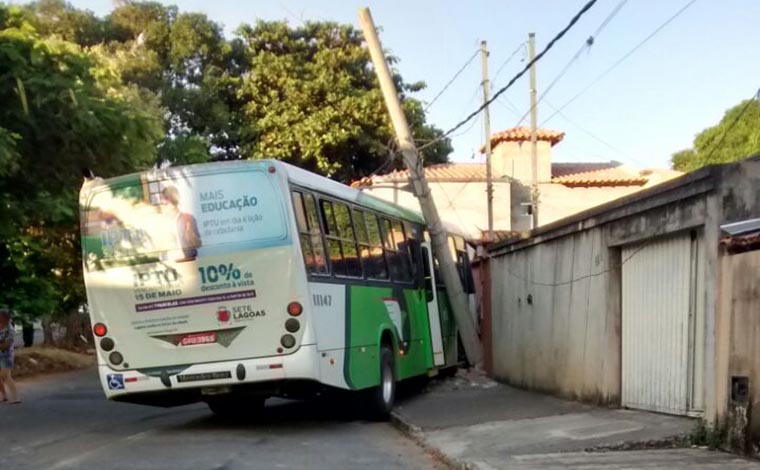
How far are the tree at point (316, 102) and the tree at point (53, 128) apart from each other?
46.8 ft

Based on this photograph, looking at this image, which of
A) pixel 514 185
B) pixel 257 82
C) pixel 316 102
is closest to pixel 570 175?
pixel 514 185

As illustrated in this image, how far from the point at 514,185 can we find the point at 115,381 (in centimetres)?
2448

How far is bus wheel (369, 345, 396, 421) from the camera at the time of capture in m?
10.9

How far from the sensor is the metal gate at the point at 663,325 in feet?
27.9

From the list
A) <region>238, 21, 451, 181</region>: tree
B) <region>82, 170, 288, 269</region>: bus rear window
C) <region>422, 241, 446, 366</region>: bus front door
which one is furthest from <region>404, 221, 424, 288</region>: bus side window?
<region>238, 21, 451, 181</region>: tree

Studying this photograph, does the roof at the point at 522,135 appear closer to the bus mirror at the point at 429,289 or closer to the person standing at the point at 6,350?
the bus mirror at the point at 429,289

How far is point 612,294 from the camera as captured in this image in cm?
1020

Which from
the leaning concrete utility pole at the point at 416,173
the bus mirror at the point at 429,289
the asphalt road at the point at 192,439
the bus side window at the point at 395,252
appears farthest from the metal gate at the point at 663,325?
the leaning concrete utility pole at the point at 416,173

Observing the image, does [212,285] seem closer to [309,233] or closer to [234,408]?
[309,233]

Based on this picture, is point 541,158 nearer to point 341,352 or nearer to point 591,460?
point 341,352

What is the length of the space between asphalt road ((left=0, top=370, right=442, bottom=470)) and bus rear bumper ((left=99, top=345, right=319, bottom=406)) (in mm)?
560

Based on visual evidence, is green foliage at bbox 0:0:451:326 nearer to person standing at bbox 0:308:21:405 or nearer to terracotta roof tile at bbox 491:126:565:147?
terracotta roof tile at bbox 491:126:565:147

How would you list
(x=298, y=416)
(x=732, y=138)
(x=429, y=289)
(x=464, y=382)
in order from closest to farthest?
(x=298, y=416) → (x=429, y=289) → (x=464, y=382) → (x=732, y=138)

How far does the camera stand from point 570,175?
33531mm
